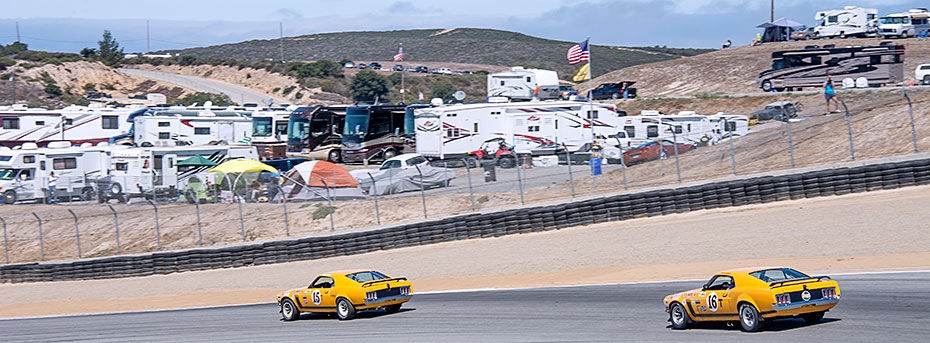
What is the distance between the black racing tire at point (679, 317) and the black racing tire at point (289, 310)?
23.2ft

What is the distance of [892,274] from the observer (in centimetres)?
1569

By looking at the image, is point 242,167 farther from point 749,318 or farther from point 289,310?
point 749,318

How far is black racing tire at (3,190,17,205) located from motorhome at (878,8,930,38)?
65.4m

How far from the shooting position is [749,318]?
1209 centimetres

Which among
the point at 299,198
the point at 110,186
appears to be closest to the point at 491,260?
the point at 299,198

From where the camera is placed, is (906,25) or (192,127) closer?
(192,127)

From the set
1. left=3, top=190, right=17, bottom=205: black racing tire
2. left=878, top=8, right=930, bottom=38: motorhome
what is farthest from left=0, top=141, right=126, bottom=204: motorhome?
→ left=878, top=8, right=930, bottom=38: motorhome

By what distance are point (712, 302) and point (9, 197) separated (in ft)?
110

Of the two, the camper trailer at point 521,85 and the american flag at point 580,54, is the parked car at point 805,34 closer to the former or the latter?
the camper trailer at point 521,85

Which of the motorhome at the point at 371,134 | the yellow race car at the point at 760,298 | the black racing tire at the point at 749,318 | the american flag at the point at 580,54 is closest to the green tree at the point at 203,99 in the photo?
the motorhome at the point at 371,134

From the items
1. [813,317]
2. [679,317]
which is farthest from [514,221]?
[813,317]

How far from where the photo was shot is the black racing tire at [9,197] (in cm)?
3744

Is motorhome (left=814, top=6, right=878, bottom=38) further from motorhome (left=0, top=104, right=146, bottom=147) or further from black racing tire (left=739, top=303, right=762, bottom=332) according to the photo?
black racing tire (left=739, top=303, right=762, bottom=332)

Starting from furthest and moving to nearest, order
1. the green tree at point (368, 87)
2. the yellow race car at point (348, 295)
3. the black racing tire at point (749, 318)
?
the green tree at point (368, 87)
the yellow race car at point (348, 295)
the black racing tire at point (749, 318)
